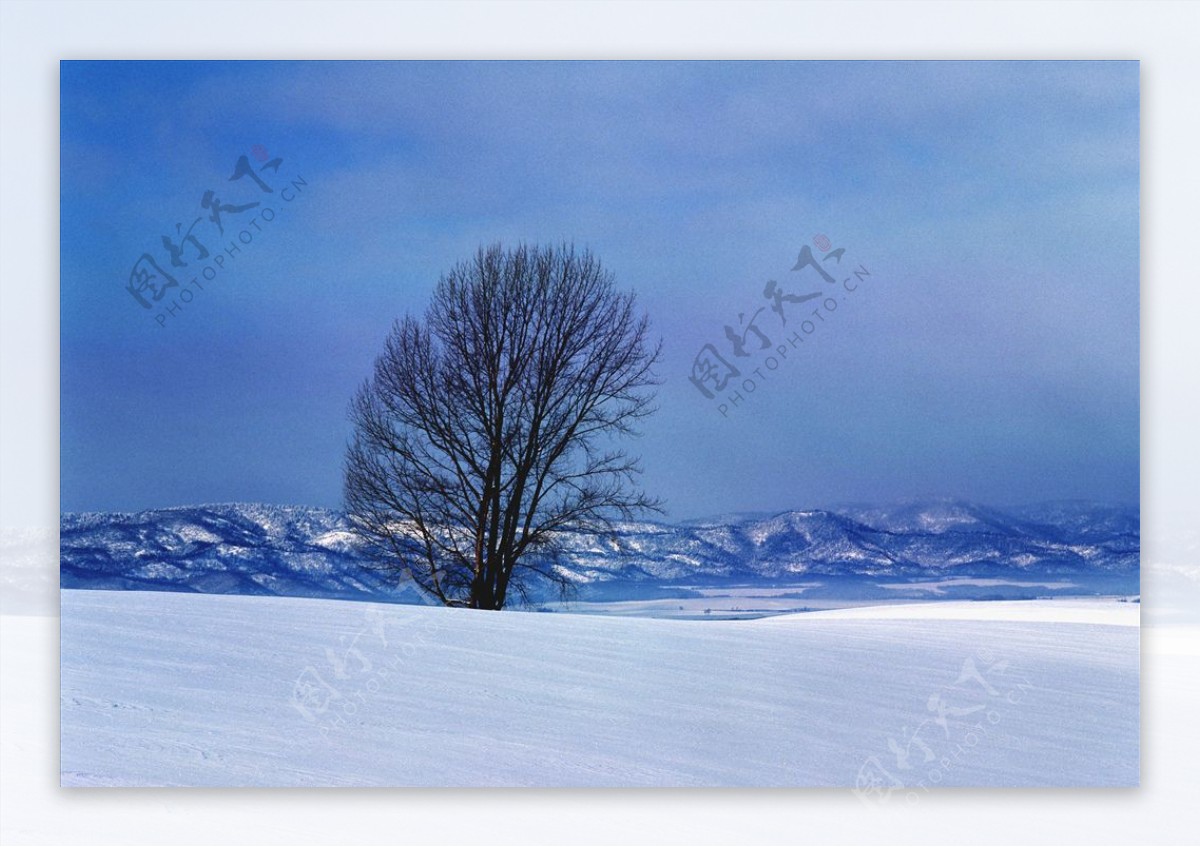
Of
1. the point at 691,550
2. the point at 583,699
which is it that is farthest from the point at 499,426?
the point at 583,699

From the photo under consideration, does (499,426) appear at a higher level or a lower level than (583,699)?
higher

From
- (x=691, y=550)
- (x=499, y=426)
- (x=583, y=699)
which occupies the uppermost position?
(x=499, y=426)

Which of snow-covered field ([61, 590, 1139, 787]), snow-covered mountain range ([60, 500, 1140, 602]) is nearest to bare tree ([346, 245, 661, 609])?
snow-covered mountain range ([60, 500, 1140, 602])

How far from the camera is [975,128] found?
4.86 metres

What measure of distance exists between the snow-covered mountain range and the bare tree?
0.12 meters

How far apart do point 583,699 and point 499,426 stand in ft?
3.43

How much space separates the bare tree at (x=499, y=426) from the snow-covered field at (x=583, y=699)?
26cm

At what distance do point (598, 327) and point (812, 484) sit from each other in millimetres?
974

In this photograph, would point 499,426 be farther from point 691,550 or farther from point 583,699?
point 583,699

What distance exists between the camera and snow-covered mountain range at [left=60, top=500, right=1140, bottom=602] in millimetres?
4805

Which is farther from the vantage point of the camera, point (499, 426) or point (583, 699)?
point (499, 426)

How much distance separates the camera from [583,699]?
189 inches

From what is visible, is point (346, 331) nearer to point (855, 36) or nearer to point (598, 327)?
point (598, 327)
